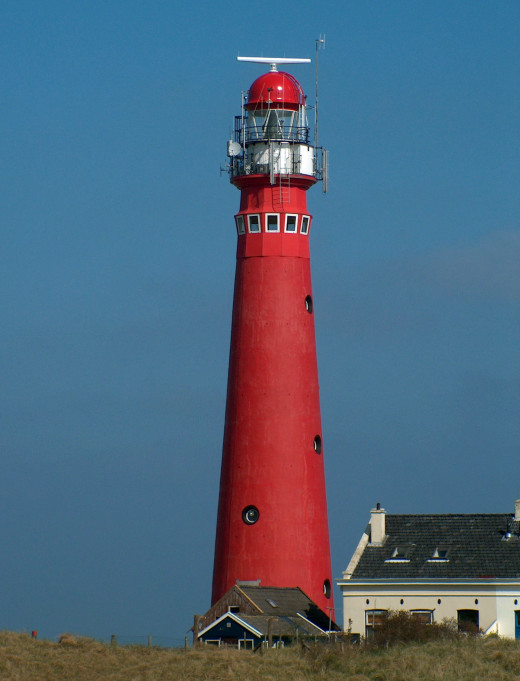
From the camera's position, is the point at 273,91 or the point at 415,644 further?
the point at 273,91

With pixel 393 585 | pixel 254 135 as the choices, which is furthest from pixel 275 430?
pixel 254 135

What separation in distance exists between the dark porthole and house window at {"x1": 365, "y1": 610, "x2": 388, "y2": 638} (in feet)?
19.3

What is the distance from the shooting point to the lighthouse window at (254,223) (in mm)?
74125

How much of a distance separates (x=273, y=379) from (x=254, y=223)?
21.8ft

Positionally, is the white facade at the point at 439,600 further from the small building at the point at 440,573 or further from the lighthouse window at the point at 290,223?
the lighthouse window at the point at 290,223

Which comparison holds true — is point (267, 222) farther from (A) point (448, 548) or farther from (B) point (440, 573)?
(B) point (440, 573)

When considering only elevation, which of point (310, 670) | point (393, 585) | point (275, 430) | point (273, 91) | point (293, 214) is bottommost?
point (310, 670)

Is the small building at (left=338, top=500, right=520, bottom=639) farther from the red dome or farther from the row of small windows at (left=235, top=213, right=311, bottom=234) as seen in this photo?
the red dome

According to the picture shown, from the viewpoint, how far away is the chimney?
7438 cm

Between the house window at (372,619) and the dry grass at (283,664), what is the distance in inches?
133

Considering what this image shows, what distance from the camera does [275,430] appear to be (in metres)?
72.7

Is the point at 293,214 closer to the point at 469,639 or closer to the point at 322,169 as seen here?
the point at 322,169

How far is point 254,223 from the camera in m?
A: 74.2

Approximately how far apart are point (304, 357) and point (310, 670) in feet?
47.9
